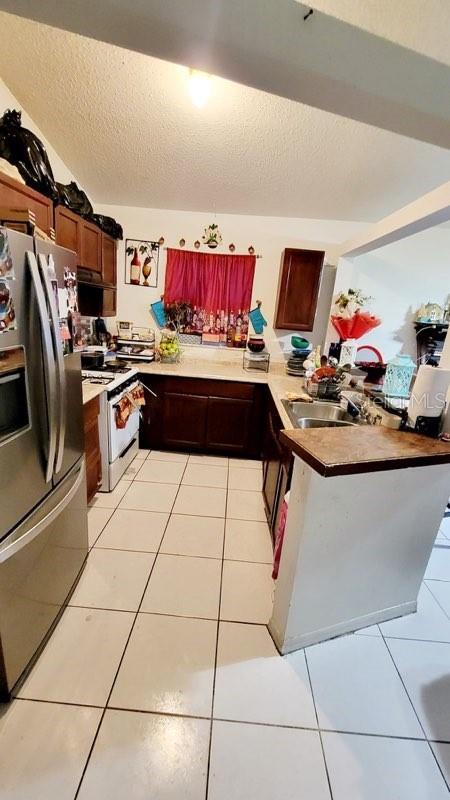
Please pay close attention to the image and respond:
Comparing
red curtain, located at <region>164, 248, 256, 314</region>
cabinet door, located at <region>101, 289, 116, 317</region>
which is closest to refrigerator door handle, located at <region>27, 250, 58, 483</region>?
cabinet door, located at <region>101, 289, 116, 317</region>

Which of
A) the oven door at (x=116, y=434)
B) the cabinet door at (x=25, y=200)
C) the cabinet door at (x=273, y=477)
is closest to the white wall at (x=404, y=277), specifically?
the cabinet door at (x=273, y=477)

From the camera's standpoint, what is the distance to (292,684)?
126cm

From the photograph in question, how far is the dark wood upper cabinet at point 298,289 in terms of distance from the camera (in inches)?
119

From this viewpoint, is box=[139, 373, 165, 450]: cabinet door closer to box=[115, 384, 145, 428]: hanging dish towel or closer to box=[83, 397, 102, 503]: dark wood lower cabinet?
box=[115, 384, 145, 428]: hanging dish towel

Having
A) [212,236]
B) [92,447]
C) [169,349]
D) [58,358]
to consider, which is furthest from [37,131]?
[92,447]

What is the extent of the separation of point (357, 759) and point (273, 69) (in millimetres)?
2329

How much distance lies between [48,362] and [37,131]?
2.17 meters

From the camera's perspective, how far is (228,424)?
9.91 feet

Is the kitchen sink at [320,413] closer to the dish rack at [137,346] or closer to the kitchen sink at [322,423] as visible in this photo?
the kitchen sink at [322,423]

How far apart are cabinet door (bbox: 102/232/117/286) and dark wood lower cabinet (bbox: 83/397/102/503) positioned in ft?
4.73

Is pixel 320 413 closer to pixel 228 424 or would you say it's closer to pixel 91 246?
pixel 228 424

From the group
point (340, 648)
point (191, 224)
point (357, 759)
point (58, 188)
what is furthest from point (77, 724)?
point (191, 224)

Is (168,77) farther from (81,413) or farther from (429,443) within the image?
(429,443)

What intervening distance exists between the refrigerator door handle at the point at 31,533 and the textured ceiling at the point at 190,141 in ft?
7.10
